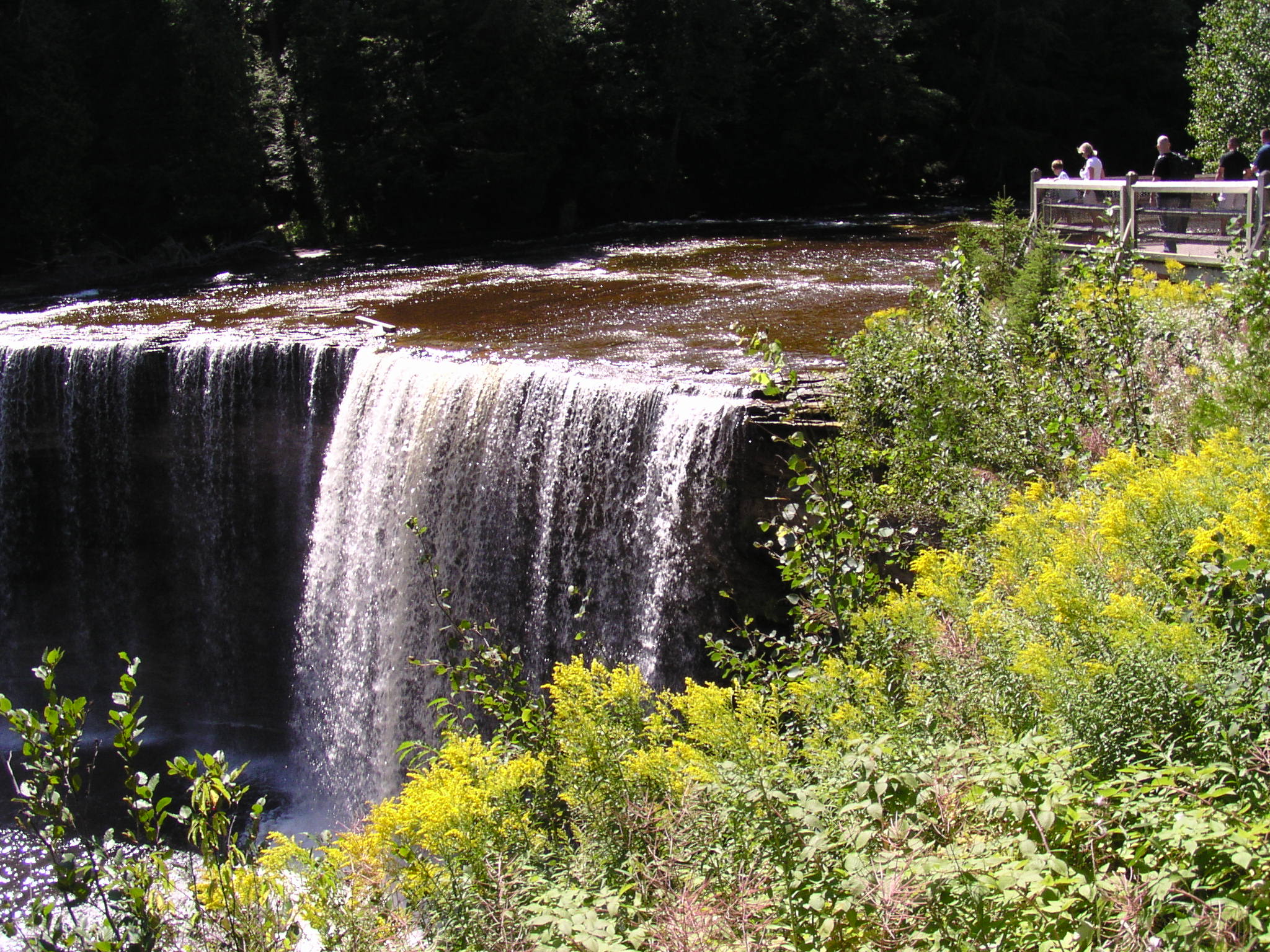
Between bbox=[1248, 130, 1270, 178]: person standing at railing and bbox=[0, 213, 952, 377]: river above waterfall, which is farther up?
bbox=[1248, 130, 1270, 178]: person standing at railing

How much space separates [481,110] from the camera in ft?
87.4

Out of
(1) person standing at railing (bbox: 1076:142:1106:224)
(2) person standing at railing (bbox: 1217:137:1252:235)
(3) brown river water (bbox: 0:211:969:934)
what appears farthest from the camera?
(3) brown river water (bbox: 0:211:969:934)

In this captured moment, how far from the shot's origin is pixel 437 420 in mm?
11281

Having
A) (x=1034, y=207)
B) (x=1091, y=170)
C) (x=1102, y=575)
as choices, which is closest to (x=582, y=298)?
(x=1034, y=207)

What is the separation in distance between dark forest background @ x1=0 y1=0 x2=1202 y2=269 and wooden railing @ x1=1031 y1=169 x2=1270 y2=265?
16.5 m

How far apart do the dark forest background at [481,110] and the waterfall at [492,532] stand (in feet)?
50.2

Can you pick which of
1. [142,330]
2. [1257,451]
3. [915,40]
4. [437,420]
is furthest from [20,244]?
[1257,451]

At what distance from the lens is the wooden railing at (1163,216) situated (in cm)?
884

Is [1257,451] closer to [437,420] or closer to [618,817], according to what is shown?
[618,817]

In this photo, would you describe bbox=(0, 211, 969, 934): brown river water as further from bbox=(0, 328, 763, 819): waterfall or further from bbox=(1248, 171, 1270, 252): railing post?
bbox=(1248, 171, 1270, 252): railing post

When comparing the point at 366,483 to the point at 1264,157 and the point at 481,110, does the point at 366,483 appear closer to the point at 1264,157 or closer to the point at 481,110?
the point at 1264,157

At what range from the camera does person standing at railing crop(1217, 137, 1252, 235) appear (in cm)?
954

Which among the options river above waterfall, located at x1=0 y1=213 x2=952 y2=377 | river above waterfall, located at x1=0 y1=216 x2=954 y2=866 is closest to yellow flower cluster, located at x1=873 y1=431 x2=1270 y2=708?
river above waterfall, located at x1=0 y1=216 x2=954 y2=866

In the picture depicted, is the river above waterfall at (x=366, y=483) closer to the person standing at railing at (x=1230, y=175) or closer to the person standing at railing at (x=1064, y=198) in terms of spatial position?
the person standing at railing at (x=1064, y=198)
